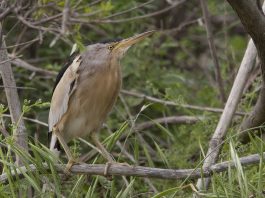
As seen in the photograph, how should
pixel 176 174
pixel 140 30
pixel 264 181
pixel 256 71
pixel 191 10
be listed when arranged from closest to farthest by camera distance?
pixel 176 174 < pixel 264 181 < pixel 256 71 < pixel 140 30 < pixel 191 10

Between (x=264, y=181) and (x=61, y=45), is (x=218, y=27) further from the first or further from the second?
(x=264, y=181)

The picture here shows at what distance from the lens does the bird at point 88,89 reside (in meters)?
3.82

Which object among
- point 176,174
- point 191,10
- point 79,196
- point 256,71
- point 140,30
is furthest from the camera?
point 191,10

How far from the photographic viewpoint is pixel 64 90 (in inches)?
152

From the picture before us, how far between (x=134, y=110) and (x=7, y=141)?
7.74 feet

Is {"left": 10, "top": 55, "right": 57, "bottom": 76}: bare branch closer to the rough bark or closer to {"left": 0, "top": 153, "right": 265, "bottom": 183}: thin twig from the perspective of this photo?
{"left": 0, "top": 153, "right": 265, "bottom": 183}: thin twig

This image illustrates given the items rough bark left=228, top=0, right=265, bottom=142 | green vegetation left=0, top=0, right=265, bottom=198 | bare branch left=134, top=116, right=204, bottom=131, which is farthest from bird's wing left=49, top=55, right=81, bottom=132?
bare branch left=134, top=116, right=204, bottom=131

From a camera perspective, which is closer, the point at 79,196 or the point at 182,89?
the point at 79,196

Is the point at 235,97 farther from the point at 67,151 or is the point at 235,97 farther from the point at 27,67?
the point at 27,67

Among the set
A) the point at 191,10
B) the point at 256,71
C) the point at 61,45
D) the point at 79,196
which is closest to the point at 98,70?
the point at 79,196

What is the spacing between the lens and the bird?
382cm

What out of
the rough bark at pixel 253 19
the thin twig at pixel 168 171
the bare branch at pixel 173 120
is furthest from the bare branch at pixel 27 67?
the rough bark at pixel 253 19

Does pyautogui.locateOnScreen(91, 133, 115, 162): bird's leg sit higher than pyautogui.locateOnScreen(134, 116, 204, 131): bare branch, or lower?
higher

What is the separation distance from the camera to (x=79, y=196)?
357 centimetres
